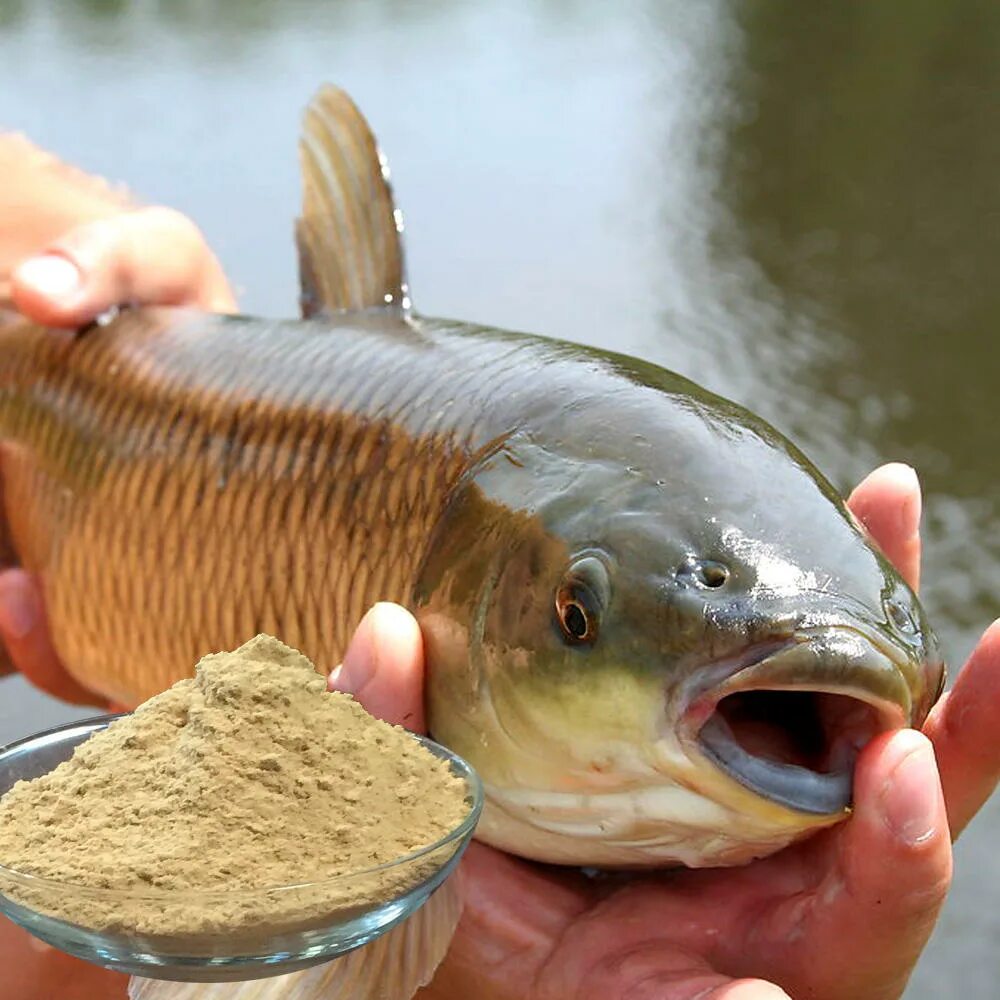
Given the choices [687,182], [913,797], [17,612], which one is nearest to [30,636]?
[17,612]

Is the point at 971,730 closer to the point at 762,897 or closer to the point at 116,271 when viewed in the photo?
the point at 762,897

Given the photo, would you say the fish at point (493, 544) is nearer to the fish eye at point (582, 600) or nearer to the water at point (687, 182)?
the fish eye at point (582, 600)

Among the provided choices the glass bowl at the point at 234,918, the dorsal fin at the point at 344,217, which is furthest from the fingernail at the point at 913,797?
the dorsal fin at the point at 344,217

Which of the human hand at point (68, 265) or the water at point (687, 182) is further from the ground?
the human hand at point (68, 265)

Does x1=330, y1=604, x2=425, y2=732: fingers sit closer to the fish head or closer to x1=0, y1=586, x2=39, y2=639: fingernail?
the fish head

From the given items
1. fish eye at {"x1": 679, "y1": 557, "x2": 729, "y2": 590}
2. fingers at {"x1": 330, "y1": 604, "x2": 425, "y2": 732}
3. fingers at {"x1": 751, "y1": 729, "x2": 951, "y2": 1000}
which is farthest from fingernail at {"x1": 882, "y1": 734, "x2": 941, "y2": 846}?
fingers at {"x1": 330, "y1": 604, "x2": 425, "y2": 732}

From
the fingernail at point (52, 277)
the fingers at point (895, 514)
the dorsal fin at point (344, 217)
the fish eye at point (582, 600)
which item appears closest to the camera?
the fish eye at point (582, 600)

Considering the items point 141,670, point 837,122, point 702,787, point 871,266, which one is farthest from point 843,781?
point 837,122
